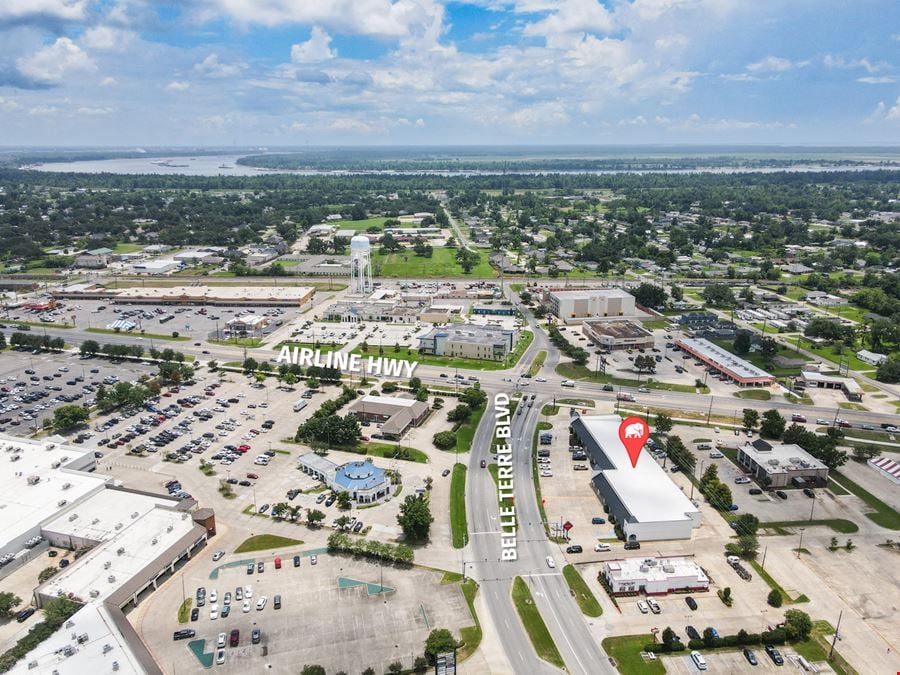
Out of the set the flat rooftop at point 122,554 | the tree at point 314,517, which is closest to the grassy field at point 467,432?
the tree at point 314,517

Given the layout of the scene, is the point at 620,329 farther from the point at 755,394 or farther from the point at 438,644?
the point at 438,644

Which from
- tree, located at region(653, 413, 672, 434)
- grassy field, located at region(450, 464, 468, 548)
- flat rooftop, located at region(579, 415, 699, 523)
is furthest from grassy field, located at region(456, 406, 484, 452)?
tree, located at region(653, 413, 672, 434)

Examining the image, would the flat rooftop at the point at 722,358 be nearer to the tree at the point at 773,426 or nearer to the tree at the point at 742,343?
the tree at the point at 742,343

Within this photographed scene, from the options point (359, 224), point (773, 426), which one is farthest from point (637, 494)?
point (359, 224)

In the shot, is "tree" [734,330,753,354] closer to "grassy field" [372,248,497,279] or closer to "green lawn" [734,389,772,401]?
"green lawn" [734,389,772,401]

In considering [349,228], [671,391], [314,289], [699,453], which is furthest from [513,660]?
[349,228]

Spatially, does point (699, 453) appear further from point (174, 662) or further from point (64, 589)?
point (64, 589)
